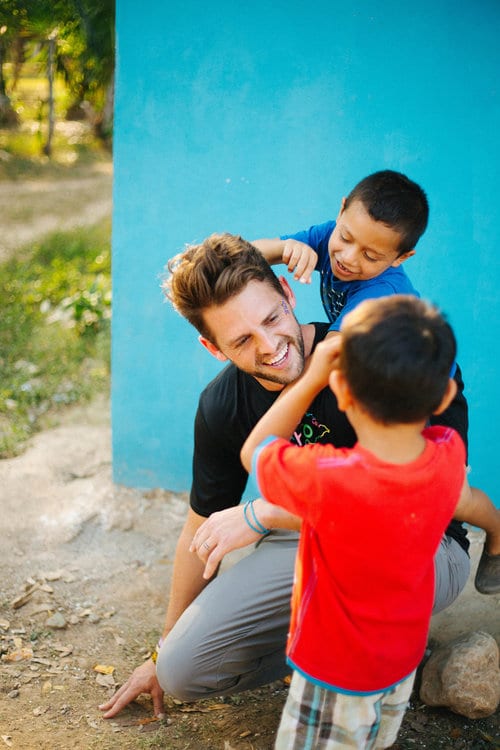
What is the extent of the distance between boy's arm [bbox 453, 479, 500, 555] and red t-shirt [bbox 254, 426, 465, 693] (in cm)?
50

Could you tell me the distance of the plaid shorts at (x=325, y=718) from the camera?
1.97m

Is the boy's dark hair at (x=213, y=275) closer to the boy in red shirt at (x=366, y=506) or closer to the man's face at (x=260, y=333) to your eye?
the man's face at (x=260, y=333)

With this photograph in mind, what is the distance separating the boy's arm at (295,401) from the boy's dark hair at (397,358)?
16 cm

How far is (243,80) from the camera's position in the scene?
3.57 m

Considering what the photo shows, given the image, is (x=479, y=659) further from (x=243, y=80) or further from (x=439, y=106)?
(x=243, y=80)

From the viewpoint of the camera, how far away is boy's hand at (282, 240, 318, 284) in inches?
103

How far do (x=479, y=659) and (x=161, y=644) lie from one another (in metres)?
1.09

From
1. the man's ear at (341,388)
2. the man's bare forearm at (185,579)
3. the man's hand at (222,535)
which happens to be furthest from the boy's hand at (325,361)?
the man's bare forearm at (185,579)

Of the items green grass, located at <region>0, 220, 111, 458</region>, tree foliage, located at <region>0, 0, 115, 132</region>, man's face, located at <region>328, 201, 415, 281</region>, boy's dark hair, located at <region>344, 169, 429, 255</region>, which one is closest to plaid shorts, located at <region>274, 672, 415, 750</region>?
man's face, located at <region>328, 201, 415, 281</region>

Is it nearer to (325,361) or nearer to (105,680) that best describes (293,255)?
(325,361)

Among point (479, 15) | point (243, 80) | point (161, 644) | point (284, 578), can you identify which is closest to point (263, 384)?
point (284, 578)

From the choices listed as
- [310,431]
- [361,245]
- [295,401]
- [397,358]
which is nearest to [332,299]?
→ [361,245]

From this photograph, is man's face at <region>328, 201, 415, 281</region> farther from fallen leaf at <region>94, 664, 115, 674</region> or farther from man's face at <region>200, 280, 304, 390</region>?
fallen leaf at <region>94, 664, 115, 674</region>

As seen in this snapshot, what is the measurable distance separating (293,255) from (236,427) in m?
0.61
